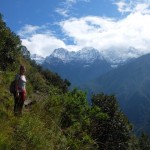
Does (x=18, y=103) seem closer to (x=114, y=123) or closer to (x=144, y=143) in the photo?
(x=114, y=123)

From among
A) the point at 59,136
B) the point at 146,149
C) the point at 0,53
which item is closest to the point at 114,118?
the point at 0,53

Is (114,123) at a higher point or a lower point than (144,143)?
Result: lower

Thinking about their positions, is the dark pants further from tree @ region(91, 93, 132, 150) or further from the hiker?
tree @ region(91, 93, 132, 150)

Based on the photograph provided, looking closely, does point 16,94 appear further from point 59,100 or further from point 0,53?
point 0,53

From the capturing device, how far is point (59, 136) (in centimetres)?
1541

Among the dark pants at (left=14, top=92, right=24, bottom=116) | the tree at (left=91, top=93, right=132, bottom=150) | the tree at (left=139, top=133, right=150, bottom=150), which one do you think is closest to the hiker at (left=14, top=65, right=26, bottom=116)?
the dark pants at (left=14, top=92, right=24, bottom=116)

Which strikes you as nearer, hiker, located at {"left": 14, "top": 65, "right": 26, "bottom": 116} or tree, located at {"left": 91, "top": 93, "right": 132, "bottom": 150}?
hiker, located at {"left": 14, "top": 65, "right": 26, "bottom": 116}

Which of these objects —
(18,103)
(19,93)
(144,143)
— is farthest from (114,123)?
(144,143)

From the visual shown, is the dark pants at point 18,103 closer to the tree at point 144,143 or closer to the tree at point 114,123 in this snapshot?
the tree at point 114,123

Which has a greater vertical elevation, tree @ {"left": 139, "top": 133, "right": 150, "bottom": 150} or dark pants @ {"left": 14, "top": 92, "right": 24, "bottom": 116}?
tree @ {"left": 139, "top": 133, "right": 150, "bottom": 150}

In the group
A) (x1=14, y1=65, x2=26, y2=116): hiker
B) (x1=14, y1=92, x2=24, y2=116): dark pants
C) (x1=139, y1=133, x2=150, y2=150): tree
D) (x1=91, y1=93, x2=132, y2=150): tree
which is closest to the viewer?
(x1=14, y1=92, x2=24, y2=116): dark pants

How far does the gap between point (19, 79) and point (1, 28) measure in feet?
124

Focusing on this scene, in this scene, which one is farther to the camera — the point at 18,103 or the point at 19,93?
the point at 19,93

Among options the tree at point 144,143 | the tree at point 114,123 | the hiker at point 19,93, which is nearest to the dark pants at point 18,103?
the hiker at point 19,93
